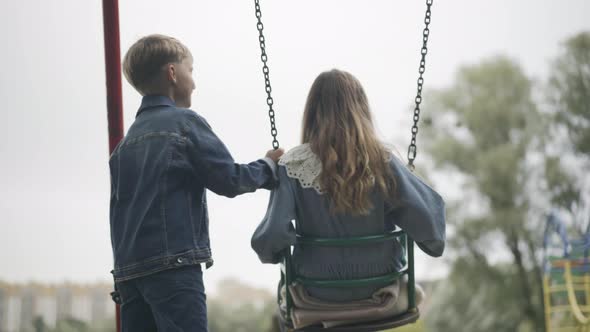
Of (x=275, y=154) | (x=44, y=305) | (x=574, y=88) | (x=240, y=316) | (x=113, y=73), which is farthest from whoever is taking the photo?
(x=574, y=88)

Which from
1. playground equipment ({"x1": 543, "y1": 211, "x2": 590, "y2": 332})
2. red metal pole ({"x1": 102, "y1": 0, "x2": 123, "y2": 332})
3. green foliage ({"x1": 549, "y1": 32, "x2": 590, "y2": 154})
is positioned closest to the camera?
red metal pole ({"x1": 102, "y1": 0, "x2": 123, "y2": 332})

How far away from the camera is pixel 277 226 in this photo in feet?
5.92

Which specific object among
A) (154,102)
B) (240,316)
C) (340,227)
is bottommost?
(240,316)

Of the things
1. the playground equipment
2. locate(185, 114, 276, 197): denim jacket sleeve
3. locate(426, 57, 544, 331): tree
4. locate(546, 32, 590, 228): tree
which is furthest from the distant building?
locate(546, 32, 590, 228): tree

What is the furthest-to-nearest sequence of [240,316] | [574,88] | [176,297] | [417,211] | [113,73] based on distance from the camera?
[574,88], [240,316], [113,73], [417,211], [176,297]

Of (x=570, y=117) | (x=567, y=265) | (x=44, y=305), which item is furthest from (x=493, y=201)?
(x=567, y=265)

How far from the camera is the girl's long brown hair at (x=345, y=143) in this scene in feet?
5.87

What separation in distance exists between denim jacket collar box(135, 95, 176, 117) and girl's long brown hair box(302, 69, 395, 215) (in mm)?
A: 360

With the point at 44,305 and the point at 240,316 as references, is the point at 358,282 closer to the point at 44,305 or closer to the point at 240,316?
the point at 44,305

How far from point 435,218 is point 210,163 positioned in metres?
0.59

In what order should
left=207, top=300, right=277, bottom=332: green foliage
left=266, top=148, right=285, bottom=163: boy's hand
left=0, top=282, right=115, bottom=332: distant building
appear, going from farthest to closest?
left=207, top=300, right=277, bottom=332: green foliage < left=0, top=282, right=115, bottom=332: distant building < left=266, top=148, right=285, bottom=163: boy's hand

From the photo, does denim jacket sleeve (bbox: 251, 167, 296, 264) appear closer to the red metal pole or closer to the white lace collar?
the white lace collar

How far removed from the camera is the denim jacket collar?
6.22 ft

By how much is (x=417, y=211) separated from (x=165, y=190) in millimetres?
627
